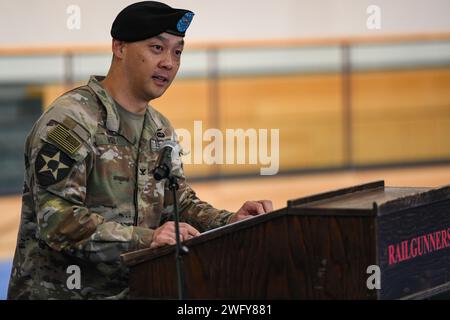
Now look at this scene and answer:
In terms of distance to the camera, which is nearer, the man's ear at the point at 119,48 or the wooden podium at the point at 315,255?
the wooden podium at the point at 315,255

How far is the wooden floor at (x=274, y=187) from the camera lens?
5410 millimetres

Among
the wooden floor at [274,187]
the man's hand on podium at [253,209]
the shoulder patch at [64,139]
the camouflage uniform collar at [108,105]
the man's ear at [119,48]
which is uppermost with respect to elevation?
→ the wooden floor at [274,187]

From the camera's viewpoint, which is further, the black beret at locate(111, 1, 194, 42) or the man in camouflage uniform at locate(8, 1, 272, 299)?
the black beret at locate(111, 1, 194, 42)

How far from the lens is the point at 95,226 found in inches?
86.2

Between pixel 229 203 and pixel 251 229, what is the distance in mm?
3587

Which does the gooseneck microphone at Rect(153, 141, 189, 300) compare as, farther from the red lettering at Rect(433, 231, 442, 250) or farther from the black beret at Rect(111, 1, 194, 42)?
the red lettering at Rect(433, 231, 442, 250)

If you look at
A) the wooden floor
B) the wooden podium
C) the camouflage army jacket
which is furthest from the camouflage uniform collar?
the wooden floor

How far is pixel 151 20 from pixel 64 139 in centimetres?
37

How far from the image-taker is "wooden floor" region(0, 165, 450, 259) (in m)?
5.41

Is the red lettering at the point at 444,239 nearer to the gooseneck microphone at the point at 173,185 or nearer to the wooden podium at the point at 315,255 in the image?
the wooden podium at the point at 315,255

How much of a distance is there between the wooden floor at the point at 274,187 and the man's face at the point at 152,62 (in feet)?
9.68

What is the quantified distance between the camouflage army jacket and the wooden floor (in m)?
2.88

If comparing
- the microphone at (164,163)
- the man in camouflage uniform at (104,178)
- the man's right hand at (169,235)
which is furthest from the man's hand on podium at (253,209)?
the microphone at (164,163)

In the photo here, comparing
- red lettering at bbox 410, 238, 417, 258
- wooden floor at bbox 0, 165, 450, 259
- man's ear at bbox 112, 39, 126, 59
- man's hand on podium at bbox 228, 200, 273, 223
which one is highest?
wooden floor at bbox 0, 165, 450, 259
